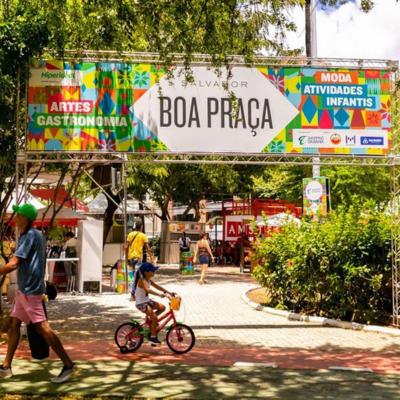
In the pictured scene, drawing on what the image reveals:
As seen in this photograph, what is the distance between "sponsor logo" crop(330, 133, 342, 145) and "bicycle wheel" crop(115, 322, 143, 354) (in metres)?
5.67

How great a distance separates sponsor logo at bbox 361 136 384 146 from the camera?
12766 mm

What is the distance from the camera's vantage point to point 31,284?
7.06 metres

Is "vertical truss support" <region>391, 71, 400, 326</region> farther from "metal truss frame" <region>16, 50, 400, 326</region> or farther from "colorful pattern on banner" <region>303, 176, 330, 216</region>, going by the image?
"colorful pattern on banner" <region>303, 176, 330, 216</region>

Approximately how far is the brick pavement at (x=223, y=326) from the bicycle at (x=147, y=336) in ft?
3.72

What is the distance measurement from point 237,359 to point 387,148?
5874 millimetres

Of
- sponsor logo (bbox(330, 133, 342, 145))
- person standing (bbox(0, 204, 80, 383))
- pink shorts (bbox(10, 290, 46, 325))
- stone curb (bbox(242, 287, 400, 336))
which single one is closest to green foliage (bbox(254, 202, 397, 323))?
stone curb (bbox(242, 287, 400, 336))

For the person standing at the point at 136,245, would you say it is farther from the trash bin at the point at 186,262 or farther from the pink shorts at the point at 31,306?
the trash bin at the point at 186,262

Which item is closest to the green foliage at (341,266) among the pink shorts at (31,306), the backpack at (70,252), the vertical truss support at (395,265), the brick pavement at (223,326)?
the vertical truss support at (395,265)

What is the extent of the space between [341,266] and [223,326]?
262 centimetres

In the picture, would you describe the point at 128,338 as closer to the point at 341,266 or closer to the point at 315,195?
the point at 341,266

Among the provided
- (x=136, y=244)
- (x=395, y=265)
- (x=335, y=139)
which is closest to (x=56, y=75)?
(x=335, y=139)

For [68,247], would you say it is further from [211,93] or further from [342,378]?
[342,378]

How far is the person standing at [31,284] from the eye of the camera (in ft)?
23.1

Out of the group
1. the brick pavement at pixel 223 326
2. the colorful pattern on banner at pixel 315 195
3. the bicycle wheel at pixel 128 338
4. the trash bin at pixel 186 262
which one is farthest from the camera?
the trash bin at pixel 186 262
